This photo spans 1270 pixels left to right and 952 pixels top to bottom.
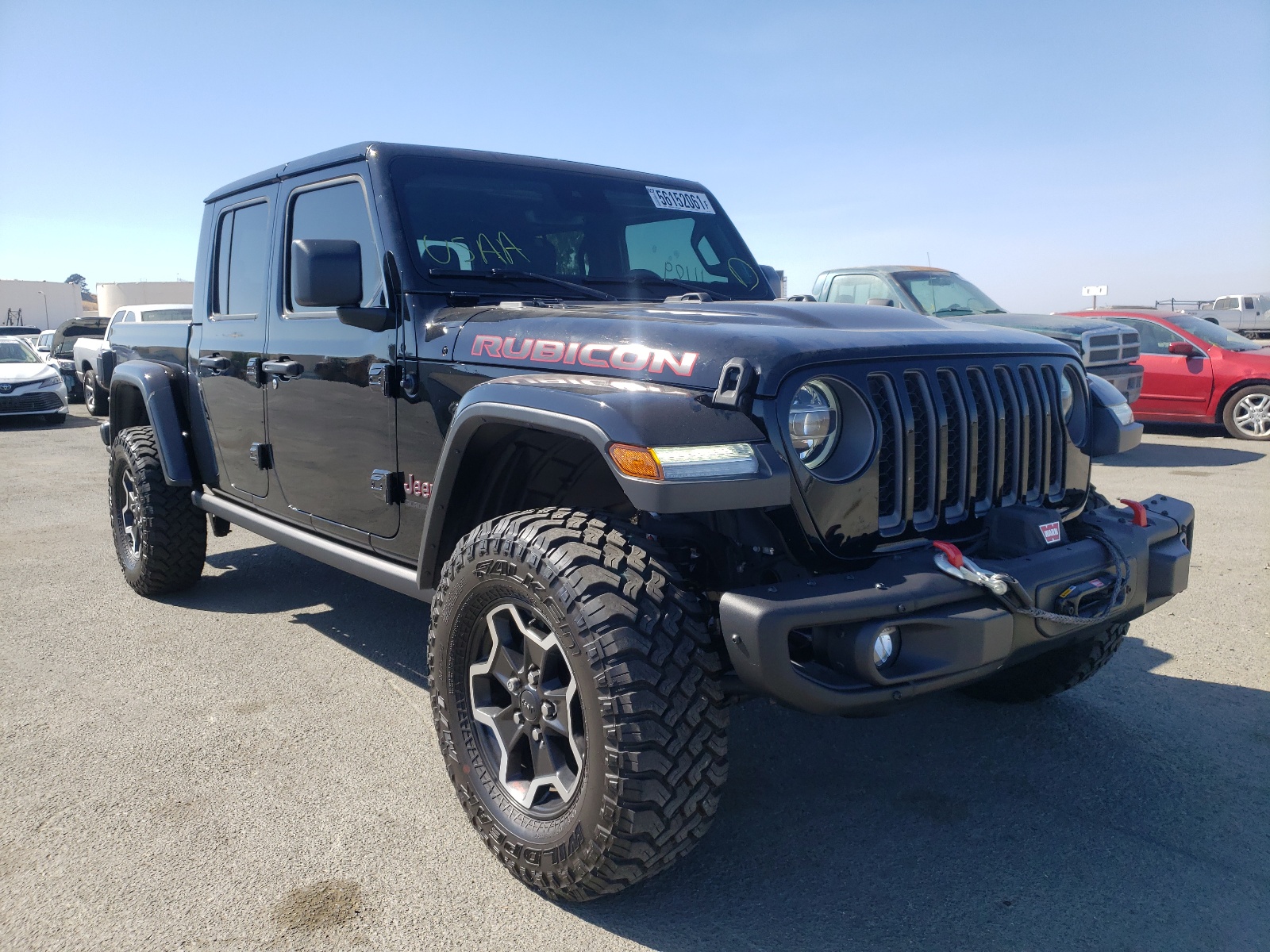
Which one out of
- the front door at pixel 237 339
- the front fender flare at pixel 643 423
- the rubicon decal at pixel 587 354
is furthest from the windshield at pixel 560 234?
the front door at pixel 237 339

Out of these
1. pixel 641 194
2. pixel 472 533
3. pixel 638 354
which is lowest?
pixel 472 533

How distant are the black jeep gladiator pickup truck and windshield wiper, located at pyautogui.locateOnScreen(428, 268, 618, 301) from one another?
0.01m

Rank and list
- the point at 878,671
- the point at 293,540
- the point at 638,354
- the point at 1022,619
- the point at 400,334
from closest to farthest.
Answer: the point at 878,671 < the point at 1022,619 < the point at 638,354 < the point at 400,334 < the point at 293,540

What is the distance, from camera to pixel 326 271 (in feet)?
9.82

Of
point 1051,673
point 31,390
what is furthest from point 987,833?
point 31,390

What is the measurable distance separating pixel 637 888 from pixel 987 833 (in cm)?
105

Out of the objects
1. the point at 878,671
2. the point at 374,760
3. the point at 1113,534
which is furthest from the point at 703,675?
the point at 374,760

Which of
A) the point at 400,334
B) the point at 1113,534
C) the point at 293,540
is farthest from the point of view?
the point at 293,540

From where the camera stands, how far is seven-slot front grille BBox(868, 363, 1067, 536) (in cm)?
247

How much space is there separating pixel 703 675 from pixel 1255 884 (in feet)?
5.29

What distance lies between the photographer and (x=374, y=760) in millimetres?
3244

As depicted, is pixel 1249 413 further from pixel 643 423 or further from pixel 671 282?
pixel 643 423

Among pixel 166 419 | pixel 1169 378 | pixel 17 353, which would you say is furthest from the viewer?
pixel 17 353

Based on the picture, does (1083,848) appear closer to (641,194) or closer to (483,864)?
(483,864)
